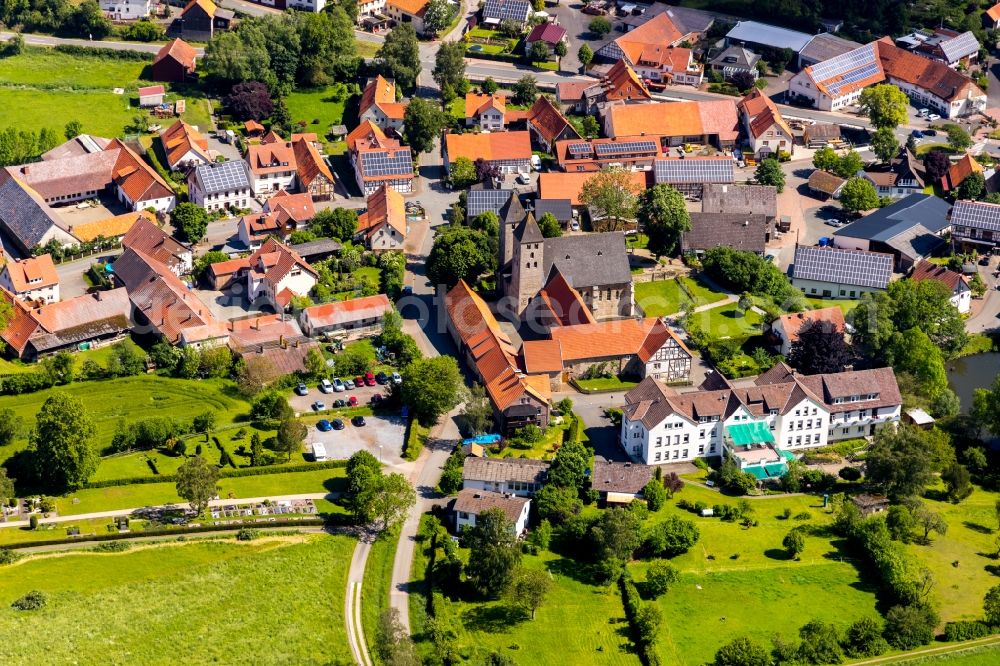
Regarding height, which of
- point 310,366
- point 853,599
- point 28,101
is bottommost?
point 853,599

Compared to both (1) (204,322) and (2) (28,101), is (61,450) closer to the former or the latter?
(1) (204,322)

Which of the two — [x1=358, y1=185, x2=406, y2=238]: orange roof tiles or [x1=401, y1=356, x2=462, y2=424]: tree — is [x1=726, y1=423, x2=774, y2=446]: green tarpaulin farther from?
[x1=358, y1=185, x2=406, y2=238]: orange roof tiles

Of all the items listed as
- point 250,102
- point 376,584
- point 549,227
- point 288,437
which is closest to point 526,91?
point 250,102

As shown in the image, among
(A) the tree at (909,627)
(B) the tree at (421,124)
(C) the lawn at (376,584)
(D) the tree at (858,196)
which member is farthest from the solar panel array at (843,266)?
A: (C) the lawn at (376,584)

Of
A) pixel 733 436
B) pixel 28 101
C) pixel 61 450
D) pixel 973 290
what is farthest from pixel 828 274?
pixel 28 101

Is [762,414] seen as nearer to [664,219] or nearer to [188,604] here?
[664,219]

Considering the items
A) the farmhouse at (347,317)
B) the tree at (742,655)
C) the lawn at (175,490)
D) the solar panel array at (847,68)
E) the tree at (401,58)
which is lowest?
the tree at (742,655)

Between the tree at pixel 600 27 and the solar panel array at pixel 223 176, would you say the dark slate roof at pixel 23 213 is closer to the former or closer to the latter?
the solar panel array at pixel 223 176
